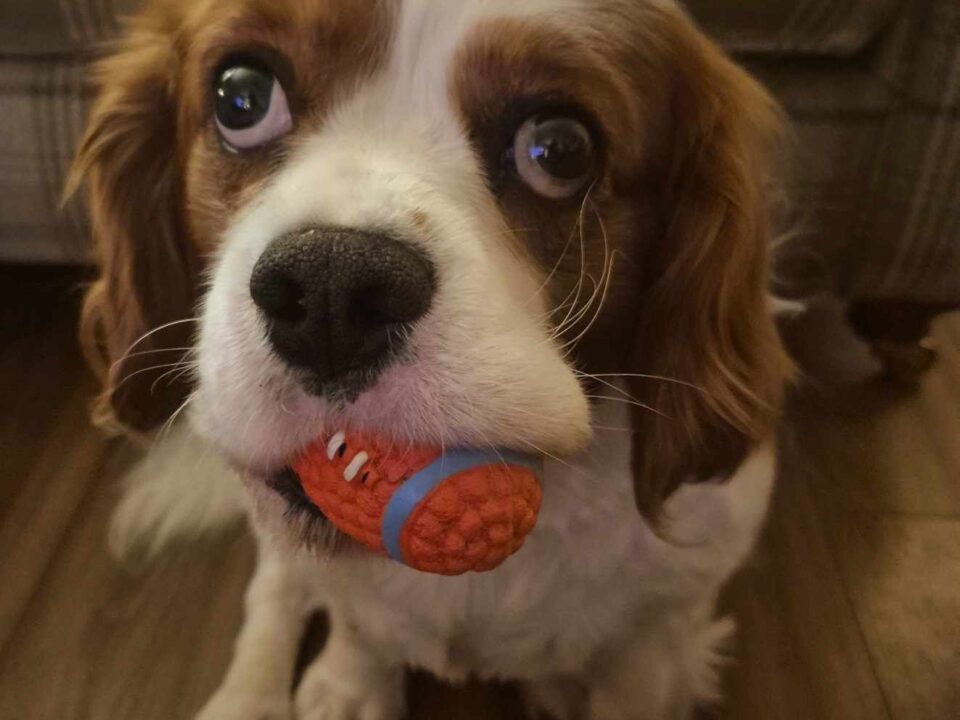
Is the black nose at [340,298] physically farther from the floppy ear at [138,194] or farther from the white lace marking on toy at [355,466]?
the floppy ear at [138,194]

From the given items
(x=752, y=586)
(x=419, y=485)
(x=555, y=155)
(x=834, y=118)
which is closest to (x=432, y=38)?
(x=555, y=155)

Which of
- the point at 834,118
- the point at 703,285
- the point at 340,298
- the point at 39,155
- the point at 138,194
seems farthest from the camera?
the point at 39,155

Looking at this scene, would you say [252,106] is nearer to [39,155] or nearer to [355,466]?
[355,466]

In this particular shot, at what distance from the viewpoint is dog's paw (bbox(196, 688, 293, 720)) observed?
127cm

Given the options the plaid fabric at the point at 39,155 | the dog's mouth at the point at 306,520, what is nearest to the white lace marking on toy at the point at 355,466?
the dog's mouth at the point at 306,520

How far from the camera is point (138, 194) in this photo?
3.48 ft

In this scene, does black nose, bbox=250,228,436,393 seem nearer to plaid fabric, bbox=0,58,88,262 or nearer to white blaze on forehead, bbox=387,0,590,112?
white blaze on forehead, bbox=387,0,590,112

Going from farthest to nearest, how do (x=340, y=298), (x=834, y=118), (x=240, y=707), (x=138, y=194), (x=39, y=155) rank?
(x=39, y=155) → (x=834, y=118) → (x=240, y=707) → (x=138, y=194) → (x=340, y=298)

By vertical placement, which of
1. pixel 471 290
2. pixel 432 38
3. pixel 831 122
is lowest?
pixel 831 122

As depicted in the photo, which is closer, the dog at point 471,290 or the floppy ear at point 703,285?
the dog at point 471,290

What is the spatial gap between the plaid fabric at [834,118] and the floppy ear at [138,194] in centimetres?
47

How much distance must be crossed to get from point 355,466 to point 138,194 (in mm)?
526

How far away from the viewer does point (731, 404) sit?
0.96 m

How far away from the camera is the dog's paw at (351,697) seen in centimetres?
129
